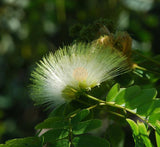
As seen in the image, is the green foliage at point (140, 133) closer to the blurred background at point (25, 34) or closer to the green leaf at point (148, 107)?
the green leaf at point (148, 107)

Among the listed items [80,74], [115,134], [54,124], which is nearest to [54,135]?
[54,124]

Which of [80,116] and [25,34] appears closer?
[80,116]

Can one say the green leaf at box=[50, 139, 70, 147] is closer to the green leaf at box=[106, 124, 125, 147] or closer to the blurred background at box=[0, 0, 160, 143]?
the green leaf at box=[106, 124, 125, 147]

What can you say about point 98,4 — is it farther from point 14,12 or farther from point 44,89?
point 44,89

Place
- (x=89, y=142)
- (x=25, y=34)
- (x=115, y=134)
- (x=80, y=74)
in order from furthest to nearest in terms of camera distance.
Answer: (x=25, y=34)
(x=115, y=134)
(x=80, y=74)
(x=89, y=142)

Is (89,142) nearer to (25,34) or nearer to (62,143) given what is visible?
(62,143)

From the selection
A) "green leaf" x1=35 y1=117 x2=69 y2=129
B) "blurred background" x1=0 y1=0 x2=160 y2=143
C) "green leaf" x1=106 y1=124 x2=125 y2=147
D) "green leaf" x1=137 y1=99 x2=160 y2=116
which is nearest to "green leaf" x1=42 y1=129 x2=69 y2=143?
"green leaf" x1=35 y1=117 x2=69 y2=129

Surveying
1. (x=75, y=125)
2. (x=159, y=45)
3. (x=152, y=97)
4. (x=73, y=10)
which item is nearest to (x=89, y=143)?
(x=75, y=125)
